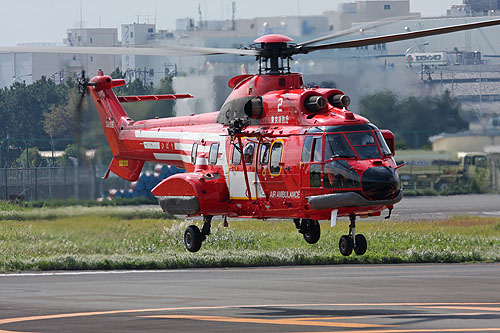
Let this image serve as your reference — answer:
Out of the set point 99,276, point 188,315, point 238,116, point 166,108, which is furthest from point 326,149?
point 166,108

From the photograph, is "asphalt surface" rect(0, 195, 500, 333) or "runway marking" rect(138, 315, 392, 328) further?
"asphalt surface" rect(0, 195, 500, 333)

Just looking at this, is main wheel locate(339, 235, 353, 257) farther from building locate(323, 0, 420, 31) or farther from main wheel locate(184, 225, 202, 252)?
building locate(323, 0, 420, 31)

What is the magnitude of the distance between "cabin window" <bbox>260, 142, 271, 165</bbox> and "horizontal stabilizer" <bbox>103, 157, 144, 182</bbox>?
782 cm

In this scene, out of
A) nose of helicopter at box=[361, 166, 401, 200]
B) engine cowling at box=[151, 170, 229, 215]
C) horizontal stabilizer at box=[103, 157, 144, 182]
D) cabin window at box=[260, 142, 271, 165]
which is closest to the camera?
nose of helicopter at box=[361, 166, 401, 200]

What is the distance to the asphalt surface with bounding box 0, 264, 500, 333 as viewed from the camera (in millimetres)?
22906

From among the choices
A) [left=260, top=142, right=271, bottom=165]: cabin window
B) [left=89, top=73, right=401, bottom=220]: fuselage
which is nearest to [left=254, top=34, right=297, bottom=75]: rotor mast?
[left=89, top=73, right=401, bottom=220]: fuselage

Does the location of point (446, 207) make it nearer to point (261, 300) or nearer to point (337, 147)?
point (261, 300)

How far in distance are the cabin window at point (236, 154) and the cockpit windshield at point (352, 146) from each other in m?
3.22

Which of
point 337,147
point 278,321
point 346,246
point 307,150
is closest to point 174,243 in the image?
point 346,246

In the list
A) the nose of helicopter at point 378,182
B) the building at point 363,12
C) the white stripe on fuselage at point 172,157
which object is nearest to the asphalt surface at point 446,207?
the building at point 363,12

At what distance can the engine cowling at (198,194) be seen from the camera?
29.2 meters

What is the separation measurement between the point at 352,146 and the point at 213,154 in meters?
5.15

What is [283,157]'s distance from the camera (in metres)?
27.5

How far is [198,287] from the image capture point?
3256 cm
